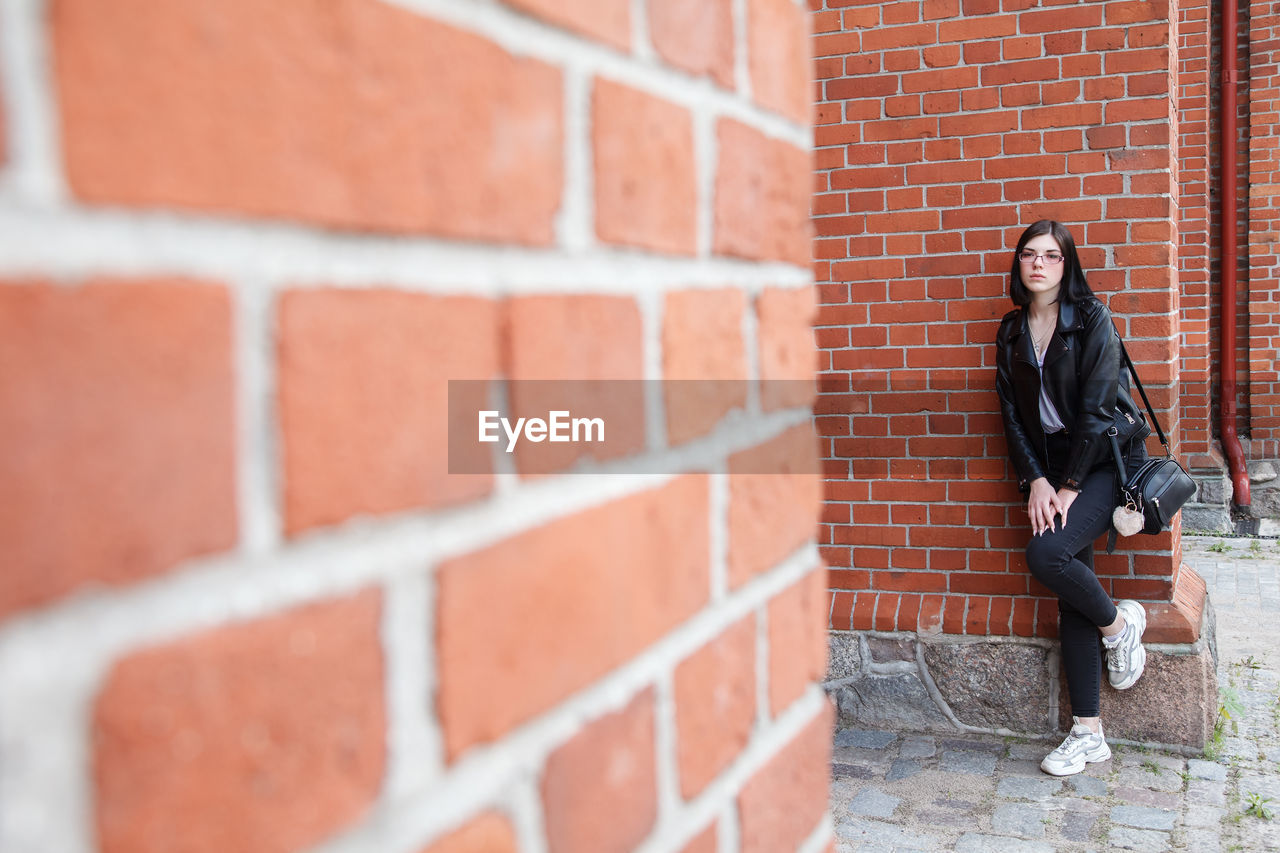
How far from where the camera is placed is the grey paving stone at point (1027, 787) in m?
3.87

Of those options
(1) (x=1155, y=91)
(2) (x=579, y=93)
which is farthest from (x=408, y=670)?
(1) (x=1155, y=91)

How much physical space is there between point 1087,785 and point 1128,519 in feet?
3.27

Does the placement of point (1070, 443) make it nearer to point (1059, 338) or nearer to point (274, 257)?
point (1059, 338)

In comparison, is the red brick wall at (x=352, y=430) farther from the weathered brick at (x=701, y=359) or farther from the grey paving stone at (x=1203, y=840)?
the grey paving stone at (x=1203, y=840)

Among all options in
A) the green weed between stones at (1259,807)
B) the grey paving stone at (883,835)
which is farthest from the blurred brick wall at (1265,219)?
the grey paving stone at (883,835)

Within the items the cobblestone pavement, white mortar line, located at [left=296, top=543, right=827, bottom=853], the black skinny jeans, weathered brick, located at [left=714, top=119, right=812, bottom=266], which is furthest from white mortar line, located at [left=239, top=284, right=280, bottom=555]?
the black skinny jeans

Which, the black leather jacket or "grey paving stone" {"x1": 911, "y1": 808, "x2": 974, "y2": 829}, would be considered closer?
"grey paving stone" {"x1": 911, "y1": 808, "x2": 974, "y2": 829}

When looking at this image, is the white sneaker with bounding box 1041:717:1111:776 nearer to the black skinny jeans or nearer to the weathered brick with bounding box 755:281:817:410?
the black skinny jeans

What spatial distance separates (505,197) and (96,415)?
0.23m

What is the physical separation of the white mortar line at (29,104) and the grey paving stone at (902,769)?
13.7 ft

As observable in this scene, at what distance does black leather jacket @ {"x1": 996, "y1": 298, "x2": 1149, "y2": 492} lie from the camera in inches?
150

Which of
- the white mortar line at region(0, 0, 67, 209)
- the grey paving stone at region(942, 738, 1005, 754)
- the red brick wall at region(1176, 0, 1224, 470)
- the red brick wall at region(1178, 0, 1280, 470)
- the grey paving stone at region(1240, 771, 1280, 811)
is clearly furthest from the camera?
the red brick wall at region(1178, 0, 1280, 470)

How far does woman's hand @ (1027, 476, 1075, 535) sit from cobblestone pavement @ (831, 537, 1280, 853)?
95 centimetres

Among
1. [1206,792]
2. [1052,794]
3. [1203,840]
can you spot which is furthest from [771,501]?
[1206,792]
